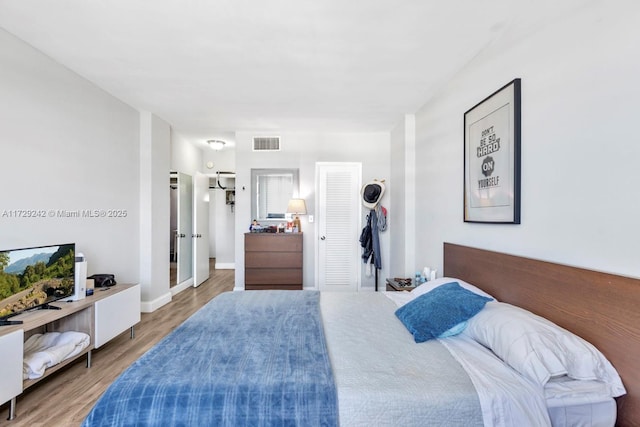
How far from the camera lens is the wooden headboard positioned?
1141 millimetres

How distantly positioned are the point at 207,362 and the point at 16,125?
2.31 meters

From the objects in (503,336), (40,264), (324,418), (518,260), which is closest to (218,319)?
(324,418)

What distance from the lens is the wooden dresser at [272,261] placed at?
4105 millimetres

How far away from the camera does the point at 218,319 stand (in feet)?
6.21

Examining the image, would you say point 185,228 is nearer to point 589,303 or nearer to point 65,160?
point 65,160

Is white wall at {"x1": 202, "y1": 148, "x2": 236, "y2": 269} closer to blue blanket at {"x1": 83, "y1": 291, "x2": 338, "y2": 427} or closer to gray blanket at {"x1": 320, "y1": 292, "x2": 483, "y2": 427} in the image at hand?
blue blanket at {"x1": 83, "y1": 291, "x2": 338, "y2": 427}

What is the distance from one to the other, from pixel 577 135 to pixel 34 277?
11.4 feet

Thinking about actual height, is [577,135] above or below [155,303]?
above

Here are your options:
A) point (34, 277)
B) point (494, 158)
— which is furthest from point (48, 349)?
point (494, 158)

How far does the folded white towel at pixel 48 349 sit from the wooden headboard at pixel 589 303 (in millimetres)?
3075

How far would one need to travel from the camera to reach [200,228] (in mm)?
5203

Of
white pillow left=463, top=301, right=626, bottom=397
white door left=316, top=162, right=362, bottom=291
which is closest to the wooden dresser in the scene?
white door left=316, top=162, right=362, bottom=291

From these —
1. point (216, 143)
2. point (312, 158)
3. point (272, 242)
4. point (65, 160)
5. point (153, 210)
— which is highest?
point (216, 143)

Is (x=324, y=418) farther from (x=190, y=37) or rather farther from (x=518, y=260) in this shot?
(x=190, y=37)
